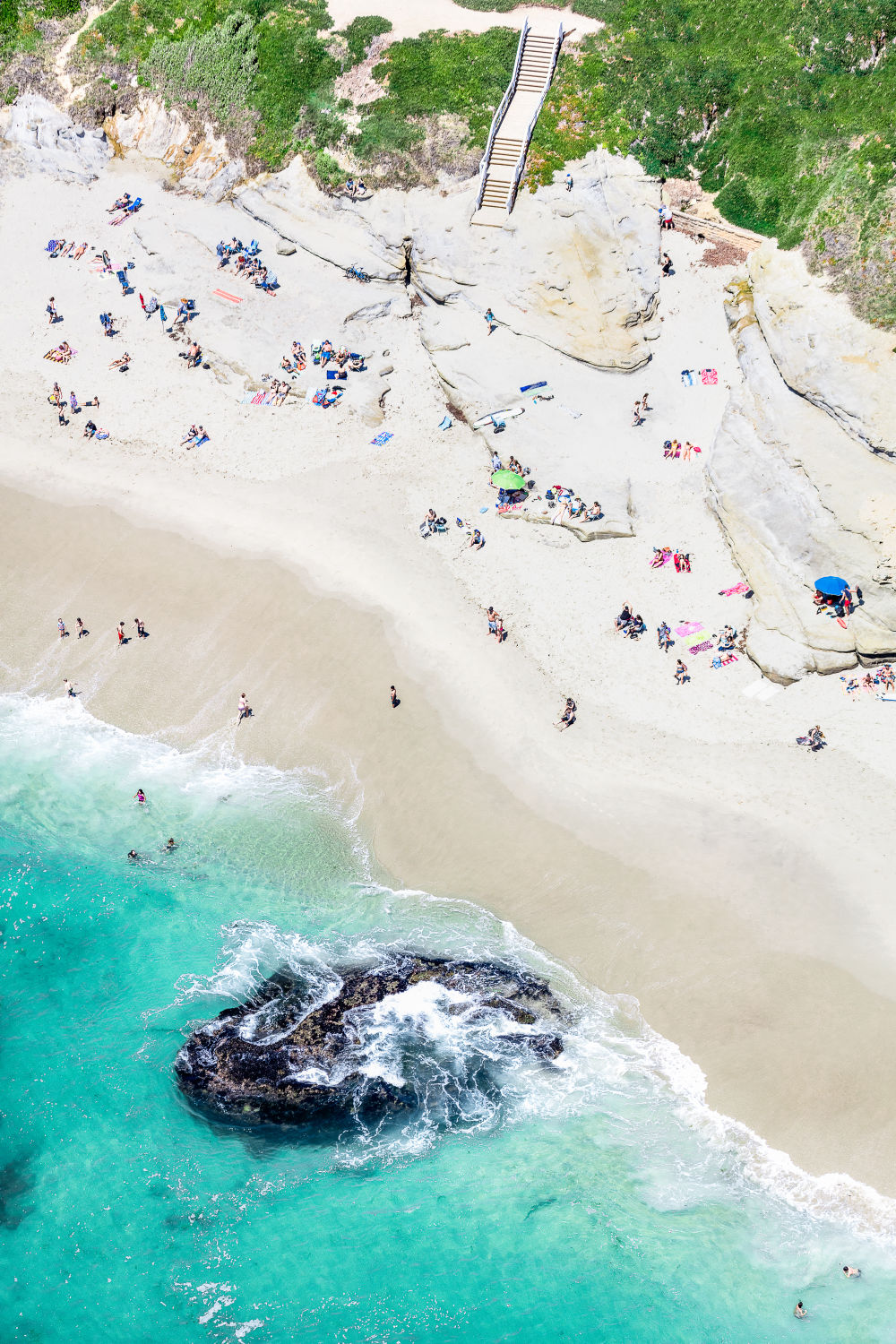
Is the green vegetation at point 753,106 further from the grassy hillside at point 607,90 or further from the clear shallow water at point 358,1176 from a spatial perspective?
the clear shallow water at point 358,1176

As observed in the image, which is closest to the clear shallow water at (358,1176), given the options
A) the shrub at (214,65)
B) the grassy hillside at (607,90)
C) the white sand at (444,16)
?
the grassy hillside at (607,90)

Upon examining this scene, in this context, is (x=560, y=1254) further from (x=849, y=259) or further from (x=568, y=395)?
(x=849, y=259)

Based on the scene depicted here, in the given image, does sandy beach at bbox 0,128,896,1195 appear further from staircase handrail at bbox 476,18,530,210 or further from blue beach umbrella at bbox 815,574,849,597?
staircase handrail at bbox 476,18,530,210

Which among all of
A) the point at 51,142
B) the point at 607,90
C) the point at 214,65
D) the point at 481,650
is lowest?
the point at 481,650

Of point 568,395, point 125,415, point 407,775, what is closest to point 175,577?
point 125,415

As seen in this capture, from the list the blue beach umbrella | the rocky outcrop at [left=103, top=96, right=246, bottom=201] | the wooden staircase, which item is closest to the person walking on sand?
the blue beach umbrella

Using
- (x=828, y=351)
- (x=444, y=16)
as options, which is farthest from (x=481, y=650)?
(x=444, y=16)

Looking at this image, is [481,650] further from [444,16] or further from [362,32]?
[444,16]
